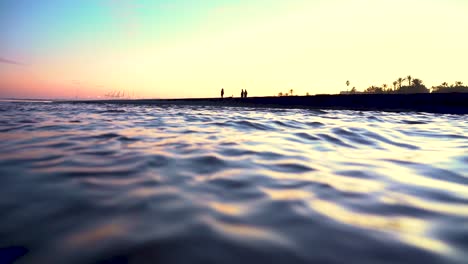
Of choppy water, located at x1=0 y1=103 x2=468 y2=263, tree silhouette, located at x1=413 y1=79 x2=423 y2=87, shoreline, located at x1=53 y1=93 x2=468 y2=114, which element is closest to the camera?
choppy water, located at x1=0 y1=103 x2=468 y2=263

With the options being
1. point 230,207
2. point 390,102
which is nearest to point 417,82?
point 390,102

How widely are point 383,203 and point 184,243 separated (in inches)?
62.2

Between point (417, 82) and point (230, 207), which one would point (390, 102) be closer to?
point (230, 207)

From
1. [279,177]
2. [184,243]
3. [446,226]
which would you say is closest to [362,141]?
[279,177]

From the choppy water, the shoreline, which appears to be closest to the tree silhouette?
the shoreline

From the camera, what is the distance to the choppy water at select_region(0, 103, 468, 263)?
1.35 m

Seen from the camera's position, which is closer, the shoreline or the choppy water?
the choppy water

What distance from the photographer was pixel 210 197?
2.09m

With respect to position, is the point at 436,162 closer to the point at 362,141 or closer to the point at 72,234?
the point at 362,141

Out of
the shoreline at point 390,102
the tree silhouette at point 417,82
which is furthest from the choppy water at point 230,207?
the tree silhouette at point 417,82

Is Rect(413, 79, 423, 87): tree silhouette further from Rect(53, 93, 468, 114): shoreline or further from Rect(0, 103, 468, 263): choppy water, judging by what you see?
Rect(0, 103, 468, 263): choppy water

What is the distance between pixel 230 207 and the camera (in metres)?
1.92

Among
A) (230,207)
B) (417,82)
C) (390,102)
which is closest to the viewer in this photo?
(230,207)

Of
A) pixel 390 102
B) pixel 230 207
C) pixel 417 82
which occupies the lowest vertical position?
pixel 230 207
